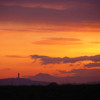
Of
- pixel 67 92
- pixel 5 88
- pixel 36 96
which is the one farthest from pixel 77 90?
pixel 5 88

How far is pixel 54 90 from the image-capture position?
21859 mm

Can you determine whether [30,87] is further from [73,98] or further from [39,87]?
[73,98]

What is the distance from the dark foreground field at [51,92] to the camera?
20.6m

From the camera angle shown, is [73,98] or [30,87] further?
[30,87]

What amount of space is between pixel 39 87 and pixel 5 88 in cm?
323

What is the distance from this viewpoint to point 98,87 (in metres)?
22.5

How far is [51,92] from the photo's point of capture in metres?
21.4

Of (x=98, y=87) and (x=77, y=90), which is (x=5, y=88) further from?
(x=98, y=87)

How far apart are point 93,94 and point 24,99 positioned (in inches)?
241

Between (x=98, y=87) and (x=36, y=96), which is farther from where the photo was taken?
(x=98, y=87)

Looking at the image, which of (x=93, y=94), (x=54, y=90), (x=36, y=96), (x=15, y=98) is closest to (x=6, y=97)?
(x=15, y=98)

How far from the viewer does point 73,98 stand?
67.4 feet

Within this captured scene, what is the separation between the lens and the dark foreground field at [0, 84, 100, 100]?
2061cm

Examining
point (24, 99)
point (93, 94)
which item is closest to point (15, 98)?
point (24, 99)
